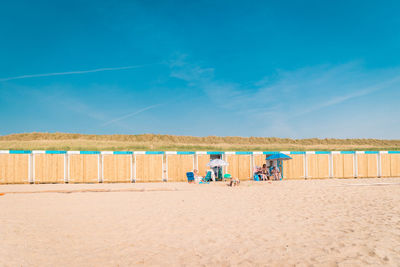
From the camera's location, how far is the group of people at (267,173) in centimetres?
1828

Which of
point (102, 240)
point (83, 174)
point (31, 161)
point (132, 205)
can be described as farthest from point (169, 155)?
point (102, 240)

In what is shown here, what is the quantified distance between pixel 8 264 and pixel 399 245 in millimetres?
5529

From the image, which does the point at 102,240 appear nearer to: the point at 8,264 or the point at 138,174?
the point at 8,264

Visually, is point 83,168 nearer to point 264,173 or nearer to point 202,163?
point 202,163

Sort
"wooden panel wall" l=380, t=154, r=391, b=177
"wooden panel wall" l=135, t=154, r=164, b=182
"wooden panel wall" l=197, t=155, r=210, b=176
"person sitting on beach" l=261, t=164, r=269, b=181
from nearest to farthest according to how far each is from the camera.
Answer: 1. "wooden panel wall" l=135, t=154, r=164, b=182
2. "person sitting on beach" l=261, t=164, r=269, b=181
3. "wooden panel wall" l=197, t=155, r=210, b=176
4. "wooden panel wall" l=380, t=154, r=391, b=177

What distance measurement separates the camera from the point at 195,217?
703cm

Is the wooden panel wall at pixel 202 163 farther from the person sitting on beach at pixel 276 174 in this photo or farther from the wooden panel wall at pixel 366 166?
the wooden panel wall at pixel 366 166

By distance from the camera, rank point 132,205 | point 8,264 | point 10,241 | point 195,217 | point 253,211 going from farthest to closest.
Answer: point 132,205
point 253,211
point 195,217
point 10,241
point 8,264

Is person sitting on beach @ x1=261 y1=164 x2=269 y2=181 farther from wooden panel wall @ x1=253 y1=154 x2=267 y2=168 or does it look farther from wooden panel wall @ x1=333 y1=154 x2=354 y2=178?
wooden panel wall @ x1=333 y1=154 x2=354 y2=178

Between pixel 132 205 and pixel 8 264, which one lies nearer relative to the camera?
pixel 8 264

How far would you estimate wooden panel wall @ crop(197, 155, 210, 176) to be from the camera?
1858 cm

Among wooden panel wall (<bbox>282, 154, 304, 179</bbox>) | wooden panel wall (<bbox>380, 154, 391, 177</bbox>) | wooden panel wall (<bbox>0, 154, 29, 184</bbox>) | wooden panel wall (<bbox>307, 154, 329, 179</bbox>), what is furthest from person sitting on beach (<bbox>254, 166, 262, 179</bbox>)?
wooden panel wall (<bbox>0, 154, 29, 184</bbox>)

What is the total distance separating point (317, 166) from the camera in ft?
65.1

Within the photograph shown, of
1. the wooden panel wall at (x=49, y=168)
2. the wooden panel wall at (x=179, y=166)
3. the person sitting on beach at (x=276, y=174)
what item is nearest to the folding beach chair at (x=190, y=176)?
the wooden panel wall at (x=179, y=166)
